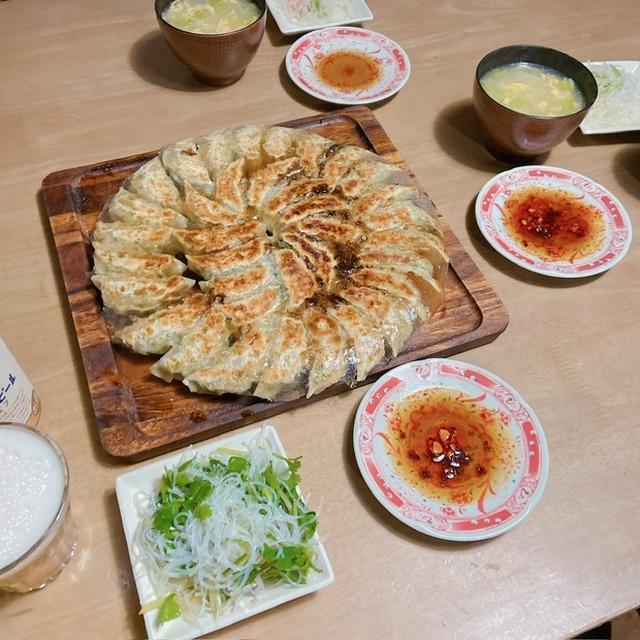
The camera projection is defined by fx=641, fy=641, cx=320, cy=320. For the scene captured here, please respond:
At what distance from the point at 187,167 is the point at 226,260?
436 millimetres

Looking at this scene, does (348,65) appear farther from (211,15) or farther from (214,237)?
(214,237)

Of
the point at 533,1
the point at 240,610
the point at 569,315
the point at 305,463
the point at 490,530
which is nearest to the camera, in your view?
the point at 240,610

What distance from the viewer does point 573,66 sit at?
2570 millimetres

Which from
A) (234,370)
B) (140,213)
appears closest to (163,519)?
(234,370)

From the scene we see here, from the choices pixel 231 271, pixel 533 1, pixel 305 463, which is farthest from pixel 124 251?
pixel 533 1

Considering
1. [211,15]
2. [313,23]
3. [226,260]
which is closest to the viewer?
[226,260]

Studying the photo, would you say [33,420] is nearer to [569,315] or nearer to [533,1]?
[569,315]

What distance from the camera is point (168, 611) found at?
1408 millimetres

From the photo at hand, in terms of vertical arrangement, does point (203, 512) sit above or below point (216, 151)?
below

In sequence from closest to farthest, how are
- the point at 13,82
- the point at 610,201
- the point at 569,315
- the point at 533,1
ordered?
1. the point at 569,315
2. the point at 610,201
3. the point at 13,82
4. the point at 533,1

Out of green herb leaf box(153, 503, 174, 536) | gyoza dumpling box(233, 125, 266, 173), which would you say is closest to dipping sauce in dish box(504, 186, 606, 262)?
gyoza dumpling box(233, 125, 266, 173)

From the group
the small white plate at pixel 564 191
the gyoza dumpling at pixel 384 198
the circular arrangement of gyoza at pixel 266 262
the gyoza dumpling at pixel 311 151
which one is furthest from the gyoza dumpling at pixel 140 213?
the small white plate at pixel 564 191

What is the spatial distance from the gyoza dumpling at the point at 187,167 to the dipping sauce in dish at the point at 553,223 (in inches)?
42.8

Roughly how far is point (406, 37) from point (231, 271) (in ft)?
5.95
